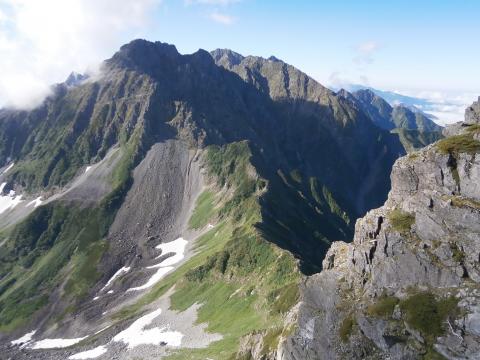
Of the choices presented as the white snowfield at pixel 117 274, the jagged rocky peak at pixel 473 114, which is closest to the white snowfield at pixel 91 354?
the white snowfield at pixel 117 274

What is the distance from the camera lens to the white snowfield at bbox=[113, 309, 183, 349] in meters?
128

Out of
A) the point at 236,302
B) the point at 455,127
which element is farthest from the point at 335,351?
the point at 236,302

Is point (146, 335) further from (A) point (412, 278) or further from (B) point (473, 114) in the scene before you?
(B) point (473, 114)

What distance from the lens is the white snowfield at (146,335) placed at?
12775 centimetres

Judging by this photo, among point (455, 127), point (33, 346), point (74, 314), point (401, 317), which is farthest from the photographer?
point (74, 314)

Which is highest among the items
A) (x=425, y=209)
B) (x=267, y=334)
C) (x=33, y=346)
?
(x=425, y=209)

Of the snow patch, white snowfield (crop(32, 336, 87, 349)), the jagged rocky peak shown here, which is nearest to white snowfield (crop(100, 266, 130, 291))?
the snow patch

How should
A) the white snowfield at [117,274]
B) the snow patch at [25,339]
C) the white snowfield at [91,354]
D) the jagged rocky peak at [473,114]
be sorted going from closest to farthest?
1. the jagged rocky peak at [473,114]
2. the white snowfield at [91,354]
3. the snow patch at [25,339]
4. the white snowfield at [117,274]

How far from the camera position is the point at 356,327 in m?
63.7

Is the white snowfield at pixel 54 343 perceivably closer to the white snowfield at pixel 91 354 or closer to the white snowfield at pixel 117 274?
the white snowfield at pixel 91 354

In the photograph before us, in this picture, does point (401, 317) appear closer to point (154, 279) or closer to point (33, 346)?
point (154, 279)

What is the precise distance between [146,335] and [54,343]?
1815 inches

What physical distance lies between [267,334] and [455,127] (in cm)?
4907

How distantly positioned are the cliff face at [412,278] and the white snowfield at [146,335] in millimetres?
64641
